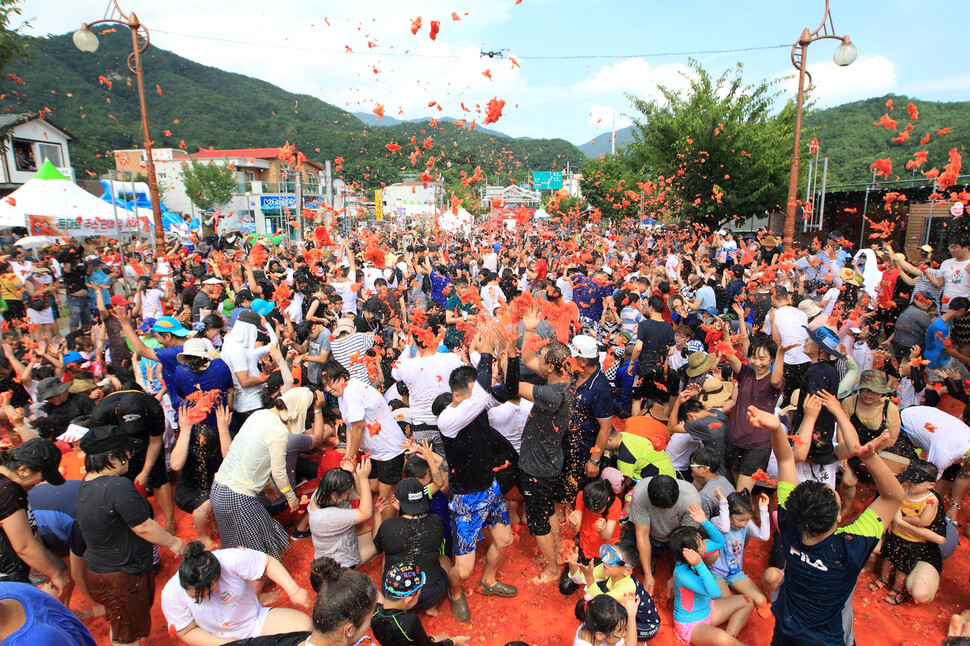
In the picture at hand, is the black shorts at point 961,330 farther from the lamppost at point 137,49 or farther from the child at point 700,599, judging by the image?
the lamppost at point 137,49

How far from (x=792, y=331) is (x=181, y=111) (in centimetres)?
5859

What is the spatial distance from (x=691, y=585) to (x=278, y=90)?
6868cm

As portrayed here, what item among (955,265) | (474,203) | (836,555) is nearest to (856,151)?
(474,203)

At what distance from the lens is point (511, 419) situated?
13.1 ft

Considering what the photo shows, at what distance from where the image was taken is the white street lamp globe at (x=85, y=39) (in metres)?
8.09

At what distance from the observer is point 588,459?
13.6ft

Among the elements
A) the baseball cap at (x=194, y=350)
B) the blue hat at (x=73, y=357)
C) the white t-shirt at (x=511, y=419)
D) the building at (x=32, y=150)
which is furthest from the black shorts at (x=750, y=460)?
the building at (x=32, y=150)

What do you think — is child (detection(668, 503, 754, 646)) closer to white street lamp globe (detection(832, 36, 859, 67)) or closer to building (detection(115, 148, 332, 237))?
white street lamp globe (detection(832, 36, 859, 67))

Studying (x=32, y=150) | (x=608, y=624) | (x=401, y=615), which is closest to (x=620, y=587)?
(x=608, y=624)

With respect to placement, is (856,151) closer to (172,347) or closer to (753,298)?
(753,298)

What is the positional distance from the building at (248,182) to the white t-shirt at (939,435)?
4085 cm

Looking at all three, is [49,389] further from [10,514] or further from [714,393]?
[714,393]

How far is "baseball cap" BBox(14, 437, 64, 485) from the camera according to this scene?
3.13 m

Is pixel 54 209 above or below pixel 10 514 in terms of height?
above
